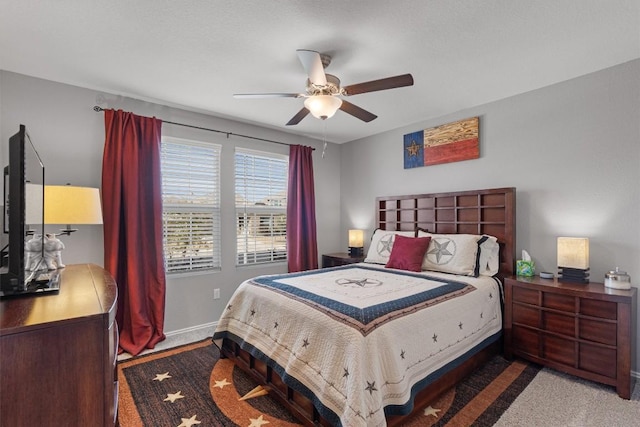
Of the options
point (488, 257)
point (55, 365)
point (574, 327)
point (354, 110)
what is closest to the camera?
point (55, 365)

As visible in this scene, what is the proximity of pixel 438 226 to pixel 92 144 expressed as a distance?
384cm

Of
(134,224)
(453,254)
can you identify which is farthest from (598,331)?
(134,224)

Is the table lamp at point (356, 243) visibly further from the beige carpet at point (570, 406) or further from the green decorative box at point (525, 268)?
the beige carpet at point (570, 406)

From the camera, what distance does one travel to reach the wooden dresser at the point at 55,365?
967 millimetres

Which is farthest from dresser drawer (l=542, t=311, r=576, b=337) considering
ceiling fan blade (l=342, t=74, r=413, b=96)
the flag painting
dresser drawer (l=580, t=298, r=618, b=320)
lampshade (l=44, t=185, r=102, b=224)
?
lampshade (l=44, t=185, r=102, b=224)

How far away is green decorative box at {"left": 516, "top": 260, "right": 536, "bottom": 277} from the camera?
2.87 meters

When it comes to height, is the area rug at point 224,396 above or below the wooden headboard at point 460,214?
below

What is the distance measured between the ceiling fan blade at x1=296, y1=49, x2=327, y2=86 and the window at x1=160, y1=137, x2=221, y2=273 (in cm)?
201

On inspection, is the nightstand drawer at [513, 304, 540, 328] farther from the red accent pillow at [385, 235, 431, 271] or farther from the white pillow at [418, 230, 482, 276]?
the red accent pillow at [385, 235, 431, 271]

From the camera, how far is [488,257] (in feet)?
10.0

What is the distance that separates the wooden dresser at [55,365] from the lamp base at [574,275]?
3303 mm

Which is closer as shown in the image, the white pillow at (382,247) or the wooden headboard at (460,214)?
the wooden headboard at (460,214)

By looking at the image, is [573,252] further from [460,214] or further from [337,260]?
[337,260]

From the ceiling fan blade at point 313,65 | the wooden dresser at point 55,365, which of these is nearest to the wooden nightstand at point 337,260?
the ceiling fan blade at point 313,65
